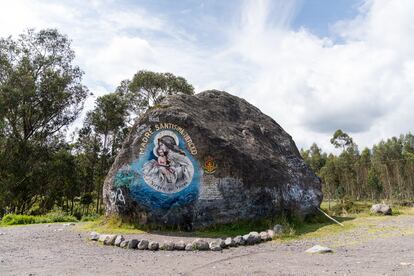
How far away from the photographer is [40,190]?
99.7 ft

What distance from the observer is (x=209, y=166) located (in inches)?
550

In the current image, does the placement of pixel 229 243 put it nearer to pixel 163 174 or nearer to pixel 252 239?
pixel 252 239

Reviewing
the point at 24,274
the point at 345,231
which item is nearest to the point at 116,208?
the point at 24,274

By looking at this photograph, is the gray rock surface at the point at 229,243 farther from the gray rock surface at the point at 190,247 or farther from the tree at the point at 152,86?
the tree at the point at 152,86

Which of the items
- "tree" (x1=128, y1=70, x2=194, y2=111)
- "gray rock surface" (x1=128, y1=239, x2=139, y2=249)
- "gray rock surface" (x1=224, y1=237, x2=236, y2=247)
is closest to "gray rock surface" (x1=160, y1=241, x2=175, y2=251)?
"gray rock surface" (x1=128, y1=239, x2=139, y2=249)

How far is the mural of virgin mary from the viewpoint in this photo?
546 inches

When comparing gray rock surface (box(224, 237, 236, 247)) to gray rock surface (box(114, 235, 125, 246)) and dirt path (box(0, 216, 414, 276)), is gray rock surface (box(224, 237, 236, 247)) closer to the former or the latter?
dirt path (box(0, 216, 414, 276))

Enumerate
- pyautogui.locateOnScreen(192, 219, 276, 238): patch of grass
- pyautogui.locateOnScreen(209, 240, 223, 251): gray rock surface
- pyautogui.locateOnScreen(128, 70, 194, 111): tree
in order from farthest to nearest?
pyautogui.locateOnScreen(128, 70, 194, 111): tree, pyautogui.locateOnScreen(192, 219, 276, 238): patch of grass, pyautogui.locateOnScreen(209, 240, 223, 251): gray rock surface

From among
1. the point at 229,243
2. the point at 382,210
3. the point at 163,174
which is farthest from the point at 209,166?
the point at 382,210

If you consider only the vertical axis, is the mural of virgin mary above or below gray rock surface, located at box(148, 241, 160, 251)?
above

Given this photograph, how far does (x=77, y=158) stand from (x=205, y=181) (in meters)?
23.8

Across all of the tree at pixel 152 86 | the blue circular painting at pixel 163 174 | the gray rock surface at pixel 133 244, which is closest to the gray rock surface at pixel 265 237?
the blue circular painting at pixel 163 174

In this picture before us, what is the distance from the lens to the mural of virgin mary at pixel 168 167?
13875mm

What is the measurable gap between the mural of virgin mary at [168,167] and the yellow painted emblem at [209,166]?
54 centimetres
